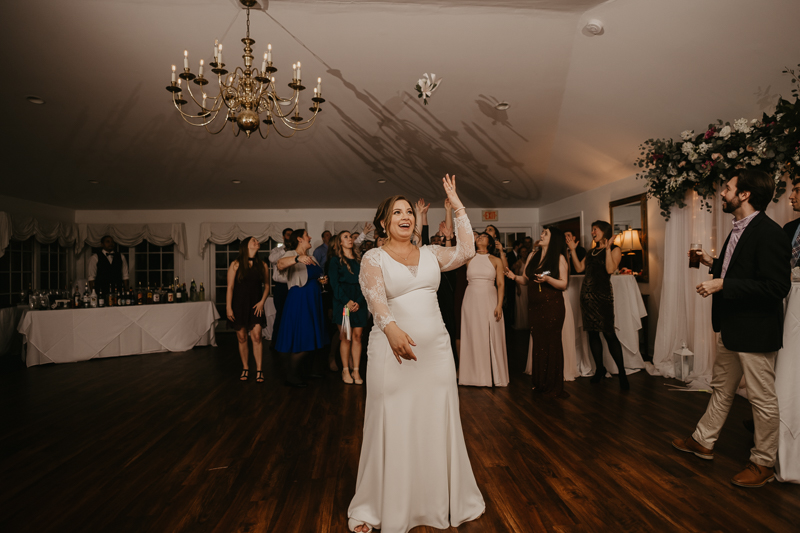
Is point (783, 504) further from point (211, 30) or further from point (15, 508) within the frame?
point (211, 30)

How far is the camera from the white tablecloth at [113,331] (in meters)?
5.58

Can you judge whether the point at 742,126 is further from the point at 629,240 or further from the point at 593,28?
the point at 629,240

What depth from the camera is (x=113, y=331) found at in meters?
6.04

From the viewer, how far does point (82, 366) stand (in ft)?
18.1

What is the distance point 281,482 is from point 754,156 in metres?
4.33

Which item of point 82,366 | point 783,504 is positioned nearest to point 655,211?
point 783,504

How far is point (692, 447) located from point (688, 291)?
2469 mm

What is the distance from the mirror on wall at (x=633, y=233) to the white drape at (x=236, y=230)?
19.9ft

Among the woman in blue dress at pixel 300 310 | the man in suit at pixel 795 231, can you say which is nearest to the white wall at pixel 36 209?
the woman in blue dress at pixel 300 310

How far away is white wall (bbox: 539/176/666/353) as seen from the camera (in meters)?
5.47

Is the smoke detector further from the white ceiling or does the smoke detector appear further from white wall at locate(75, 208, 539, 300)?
white wall at locate(75, 208, 539, 300)

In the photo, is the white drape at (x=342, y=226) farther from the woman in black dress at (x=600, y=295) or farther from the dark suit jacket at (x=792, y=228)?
the dark suit jacket at (x=792, y=228)

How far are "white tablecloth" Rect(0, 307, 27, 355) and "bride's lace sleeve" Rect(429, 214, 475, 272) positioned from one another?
7.21 meters

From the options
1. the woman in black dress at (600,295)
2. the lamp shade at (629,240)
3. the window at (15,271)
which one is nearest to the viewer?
the woman in black dress at (600,295)
